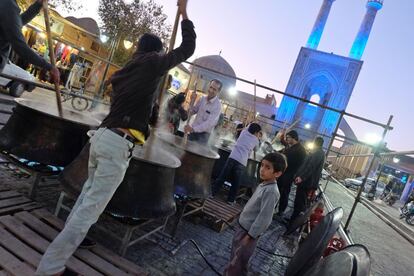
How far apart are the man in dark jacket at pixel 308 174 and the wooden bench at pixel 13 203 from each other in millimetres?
5201

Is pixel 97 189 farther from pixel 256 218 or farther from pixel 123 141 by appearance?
pixel 256 218

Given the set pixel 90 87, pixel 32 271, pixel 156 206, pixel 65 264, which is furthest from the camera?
pixel 90 87

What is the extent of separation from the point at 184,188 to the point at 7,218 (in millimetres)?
2196

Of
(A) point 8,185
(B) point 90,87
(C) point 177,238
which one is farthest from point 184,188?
Answer: (B) point 90,87

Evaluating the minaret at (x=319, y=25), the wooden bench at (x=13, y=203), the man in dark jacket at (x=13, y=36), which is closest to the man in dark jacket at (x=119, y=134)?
the wooden bench at (x=13, y=203)

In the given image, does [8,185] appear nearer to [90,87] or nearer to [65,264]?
[65,264]

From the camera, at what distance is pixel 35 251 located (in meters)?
2.74

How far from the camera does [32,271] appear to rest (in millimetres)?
2471

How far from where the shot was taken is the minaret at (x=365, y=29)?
1901 inches

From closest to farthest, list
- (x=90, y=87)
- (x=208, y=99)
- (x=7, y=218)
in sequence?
(x=7, y=218) → (x=208, y=99) → (x=90, y=87)

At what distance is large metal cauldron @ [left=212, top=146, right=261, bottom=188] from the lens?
7.55 m

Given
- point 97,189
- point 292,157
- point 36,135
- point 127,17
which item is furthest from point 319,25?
point 97,189

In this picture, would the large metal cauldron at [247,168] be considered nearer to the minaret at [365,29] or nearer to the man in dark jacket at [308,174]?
the man in dark jacket at [308,174]

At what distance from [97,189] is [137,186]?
69 cm
